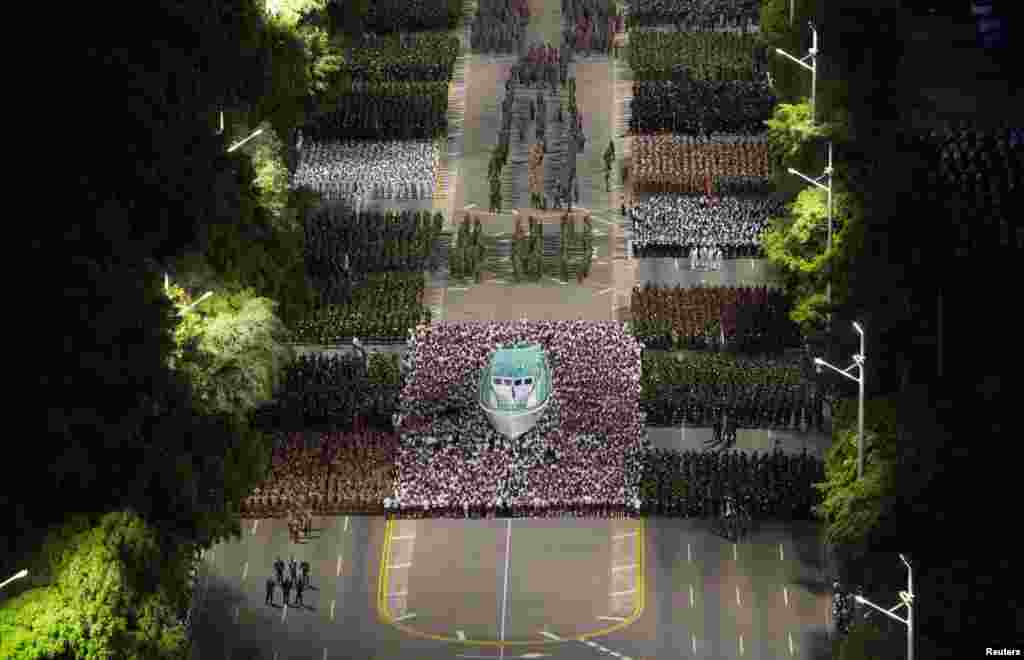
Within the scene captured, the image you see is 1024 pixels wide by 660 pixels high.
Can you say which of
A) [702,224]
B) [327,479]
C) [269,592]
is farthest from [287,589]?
[702,224]

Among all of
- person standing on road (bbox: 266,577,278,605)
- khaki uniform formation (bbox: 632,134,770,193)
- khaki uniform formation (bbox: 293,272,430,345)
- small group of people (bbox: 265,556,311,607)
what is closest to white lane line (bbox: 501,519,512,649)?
small group of people (bbox: 265,556,311,607)

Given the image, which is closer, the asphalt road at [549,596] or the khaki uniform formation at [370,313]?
the asphalt road at [549,596]

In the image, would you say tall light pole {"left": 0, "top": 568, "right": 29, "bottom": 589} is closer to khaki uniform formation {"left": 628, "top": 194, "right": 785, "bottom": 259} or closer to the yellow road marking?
the yellow road marking

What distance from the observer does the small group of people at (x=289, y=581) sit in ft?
477

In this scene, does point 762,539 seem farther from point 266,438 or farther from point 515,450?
point 266,438

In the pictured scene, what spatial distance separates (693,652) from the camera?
140125 mm

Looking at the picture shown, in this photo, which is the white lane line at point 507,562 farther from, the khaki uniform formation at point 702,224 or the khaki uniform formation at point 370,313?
the khaki uniform formation at point 702,224

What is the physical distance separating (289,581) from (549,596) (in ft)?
38.1

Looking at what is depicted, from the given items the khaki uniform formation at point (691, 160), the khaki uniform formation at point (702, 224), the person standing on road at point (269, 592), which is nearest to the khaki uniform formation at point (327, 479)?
the person standing on road at point (269, 592)

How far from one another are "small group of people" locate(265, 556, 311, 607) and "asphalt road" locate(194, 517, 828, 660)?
0.40 m

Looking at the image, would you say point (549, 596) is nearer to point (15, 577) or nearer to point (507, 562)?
point (507, 562)

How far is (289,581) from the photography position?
479 feet

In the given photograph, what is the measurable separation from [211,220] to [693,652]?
1207 inches

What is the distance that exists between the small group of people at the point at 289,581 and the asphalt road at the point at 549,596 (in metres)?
0.40
